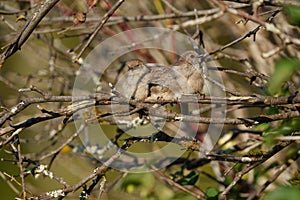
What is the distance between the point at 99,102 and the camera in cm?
173

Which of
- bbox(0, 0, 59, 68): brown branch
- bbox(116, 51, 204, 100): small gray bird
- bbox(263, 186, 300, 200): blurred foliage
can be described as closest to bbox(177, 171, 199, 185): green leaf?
bbox(116, 51, 204, 100): small gray bird

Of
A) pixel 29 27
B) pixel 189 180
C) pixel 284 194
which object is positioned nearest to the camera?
pixel 284 194

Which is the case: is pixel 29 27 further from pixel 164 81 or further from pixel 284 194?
pixel 284 194

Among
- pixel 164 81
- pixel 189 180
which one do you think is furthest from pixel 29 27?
pixel 189 180

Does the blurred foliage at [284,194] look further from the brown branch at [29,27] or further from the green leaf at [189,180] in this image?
the green leaf at [189,180]

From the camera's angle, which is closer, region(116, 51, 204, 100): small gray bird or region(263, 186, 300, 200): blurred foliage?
region(263, 186, 300, 200): blurred foliage

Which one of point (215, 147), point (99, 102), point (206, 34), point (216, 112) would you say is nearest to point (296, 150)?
point (216, 112)

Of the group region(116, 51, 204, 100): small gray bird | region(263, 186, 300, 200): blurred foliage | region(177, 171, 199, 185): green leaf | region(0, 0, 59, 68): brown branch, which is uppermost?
region(116, 51, 204, 100): small gray bird

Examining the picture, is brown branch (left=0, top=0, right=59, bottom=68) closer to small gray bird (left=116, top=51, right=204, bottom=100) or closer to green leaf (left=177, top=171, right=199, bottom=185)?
small gray bird (left=116, top=51, right=204, bottom=100)

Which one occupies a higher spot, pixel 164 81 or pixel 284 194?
pixel 164 81

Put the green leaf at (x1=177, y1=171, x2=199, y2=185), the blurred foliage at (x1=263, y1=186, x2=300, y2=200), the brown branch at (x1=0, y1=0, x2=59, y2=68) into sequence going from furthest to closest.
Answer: the green leaf at (x1=177, y1=171, x2=199, y2=185)
the brown branch at (x1=0, y1=0, x2=59, y2=68)
the blurred foliage at (x1=263, y1=186, x2=300, y2=200)

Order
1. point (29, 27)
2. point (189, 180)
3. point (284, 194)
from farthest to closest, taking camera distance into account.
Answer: point (189, 180)
point (29, 27)
point (284, 194)

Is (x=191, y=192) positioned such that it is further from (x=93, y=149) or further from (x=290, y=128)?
(x=290, y=128)

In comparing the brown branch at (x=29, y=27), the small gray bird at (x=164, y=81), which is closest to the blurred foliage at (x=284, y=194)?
the brown branch at (x=29, y=27)
